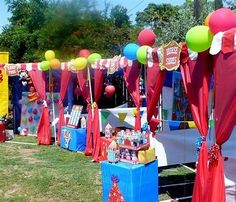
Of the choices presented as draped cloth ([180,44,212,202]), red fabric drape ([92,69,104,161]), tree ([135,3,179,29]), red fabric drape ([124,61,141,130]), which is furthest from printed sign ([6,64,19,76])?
tree ([135,3,179,29])

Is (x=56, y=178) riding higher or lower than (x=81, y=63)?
lower

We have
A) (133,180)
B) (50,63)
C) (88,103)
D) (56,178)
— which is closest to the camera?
(133,180)

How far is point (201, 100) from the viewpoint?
4609 millimetres

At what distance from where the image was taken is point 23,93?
504 inches

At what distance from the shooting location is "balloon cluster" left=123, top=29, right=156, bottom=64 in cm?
621

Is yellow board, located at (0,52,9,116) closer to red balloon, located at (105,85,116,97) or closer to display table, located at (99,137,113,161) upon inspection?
red balloon, located at (105,85,116,97)

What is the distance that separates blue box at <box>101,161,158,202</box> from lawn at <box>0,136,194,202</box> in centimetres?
94

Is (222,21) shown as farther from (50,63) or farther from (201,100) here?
(50,63)

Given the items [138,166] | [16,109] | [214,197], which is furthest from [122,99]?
[214,197]

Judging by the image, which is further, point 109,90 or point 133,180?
point 109,90

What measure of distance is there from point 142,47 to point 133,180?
2225 mm

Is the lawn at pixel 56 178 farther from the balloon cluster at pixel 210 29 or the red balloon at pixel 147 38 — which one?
the balloon cluster at pixel 210 29

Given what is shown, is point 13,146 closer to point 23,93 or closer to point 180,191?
point 23,93

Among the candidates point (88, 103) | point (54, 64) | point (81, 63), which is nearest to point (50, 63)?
point (54, 64)
